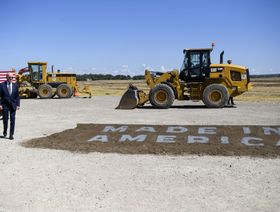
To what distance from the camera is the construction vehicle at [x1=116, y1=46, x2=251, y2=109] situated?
2002cm

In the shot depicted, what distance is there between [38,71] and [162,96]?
45.5 ft

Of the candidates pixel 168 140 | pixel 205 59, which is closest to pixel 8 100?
pixel 168 140

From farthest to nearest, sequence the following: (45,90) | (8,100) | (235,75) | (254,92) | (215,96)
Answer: (254,92) → (45,90) → (235,75) → (215,96) → (8,100)

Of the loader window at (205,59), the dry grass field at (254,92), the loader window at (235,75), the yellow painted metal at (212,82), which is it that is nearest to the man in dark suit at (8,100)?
the yellow painted metal at (212,82)

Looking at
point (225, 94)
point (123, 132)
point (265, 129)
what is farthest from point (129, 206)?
point (225, 94)

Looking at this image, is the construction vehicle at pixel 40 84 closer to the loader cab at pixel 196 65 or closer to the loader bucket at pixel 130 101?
the loader bucket at pixel 130 101

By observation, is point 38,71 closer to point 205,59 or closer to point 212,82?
point 205,59

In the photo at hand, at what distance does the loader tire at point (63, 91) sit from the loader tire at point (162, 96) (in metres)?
11.7

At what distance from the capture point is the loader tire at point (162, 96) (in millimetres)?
20141

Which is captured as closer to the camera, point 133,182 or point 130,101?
point 133,182

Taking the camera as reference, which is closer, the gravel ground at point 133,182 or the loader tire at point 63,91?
the gravel ground at point 133,182

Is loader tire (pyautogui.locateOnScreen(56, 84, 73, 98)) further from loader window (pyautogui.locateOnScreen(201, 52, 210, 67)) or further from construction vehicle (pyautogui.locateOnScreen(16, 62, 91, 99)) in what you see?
loader window (pyautogui.locateOnScreen(201, 52, 210, 67))

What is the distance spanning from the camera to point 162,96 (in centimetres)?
2039

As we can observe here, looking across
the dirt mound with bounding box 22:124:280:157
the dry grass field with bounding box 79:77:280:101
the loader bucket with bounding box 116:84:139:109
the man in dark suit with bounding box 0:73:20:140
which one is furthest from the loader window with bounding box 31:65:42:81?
the man in dark suit with bounding box 0:73:20:140
